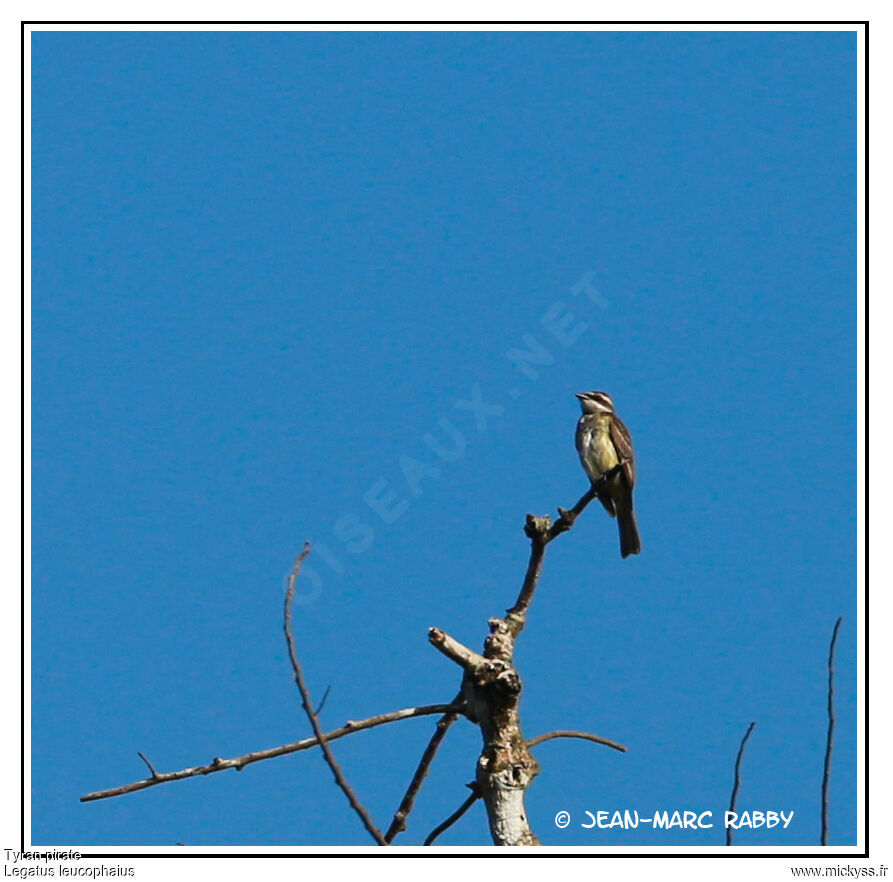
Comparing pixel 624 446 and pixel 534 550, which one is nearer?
pixel 534 550

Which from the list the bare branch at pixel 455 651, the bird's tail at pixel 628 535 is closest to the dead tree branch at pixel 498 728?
the bare branch at pixel 455 651

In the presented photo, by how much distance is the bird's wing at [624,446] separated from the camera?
11.9 m

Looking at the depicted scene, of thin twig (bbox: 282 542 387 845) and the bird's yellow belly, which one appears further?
the bird's yellow belly

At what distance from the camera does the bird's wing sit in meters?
11.9

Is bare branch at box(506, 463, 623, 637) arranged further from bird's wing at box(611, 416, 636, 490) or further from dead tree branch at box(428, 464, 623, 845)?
bird's wing at box(611, 416, 636, 490)

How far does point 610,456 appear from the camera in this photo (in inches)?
483

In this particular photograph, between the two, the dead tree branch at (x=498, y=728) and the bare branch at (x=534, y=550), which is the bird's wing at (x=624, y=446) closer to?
the bare branch at (x=534, y=550)

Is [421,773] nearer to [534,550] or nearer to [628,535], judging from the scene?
[534,550]

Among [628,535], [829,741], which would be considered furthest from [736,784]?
[628,535]

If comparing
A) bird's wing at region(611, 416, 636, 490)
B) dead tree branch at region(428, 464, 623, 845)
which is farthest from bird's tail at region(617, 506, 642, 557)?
dead tree branch at region(428, 464, 623, 845)

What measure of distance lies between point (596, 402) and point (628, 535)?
1675mm

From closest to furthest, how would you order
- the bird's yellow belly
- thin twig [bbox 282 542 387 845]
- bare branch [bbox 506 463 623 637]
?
thin twig [bbox 282 542 387 845], bare branch [bbox 506 463 623 637], the bird's yellow belly

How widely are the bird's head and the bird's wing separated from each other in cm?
23
